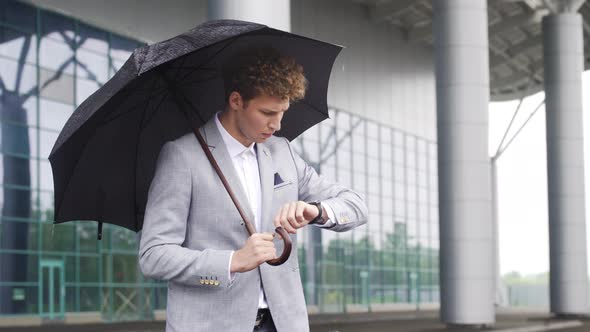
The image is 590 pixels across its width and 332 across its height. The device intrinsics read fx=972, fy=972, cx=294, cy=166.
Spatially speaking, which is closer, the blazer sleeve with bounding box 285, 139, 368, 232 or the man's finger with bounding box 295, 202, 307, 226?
the man's finger with bounding box 295, 202, 307, 226

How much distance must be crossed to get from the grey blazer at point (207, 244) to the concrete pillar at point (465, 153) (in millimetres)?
19953

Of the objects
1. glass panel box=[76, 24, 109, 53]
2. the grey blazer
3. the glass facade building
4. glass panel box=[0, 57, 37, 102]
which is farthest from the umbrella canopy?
glass panel box=[76, 24, 109, 53]

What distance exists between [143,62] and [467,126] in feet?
65.8

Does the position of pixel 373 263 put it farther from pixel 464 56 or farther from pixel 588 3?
pixel 464 56

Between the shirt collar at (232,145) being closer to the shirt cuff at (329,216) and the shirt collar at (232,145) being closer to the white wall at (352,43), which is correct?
the shirt cuff at (329,216)

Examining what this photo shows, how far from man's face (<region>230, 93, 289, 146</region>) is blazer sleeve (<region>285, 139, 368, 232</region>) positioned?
0.98ft

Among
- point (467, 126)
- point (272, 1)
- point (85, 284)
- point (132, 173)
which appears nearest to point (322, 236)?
point (85, 284)

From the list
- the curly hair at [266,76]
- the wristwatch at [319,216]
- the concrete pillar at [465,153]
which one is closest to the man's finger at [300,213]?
the wristwatch at [319,216]

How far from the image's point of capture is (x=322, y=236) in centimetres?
4384

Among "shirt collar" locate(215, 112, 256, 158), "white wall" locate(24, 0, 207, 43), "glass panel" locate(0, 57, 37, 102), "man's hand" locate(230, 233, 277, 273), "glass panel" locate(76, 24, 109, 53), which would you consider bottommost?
"man's hand" locate(230, 233, 277, 273)

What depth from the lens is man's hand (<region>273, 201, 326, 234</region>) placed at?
2.74m

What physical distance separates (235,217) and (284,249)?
0.70ft

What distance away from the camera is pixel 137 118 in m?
3.41

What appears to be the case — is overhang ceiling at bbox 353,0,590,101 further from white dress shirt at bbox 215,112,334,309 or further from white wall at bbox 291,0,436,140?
white dress shirt at bbox 215,112,334,309
